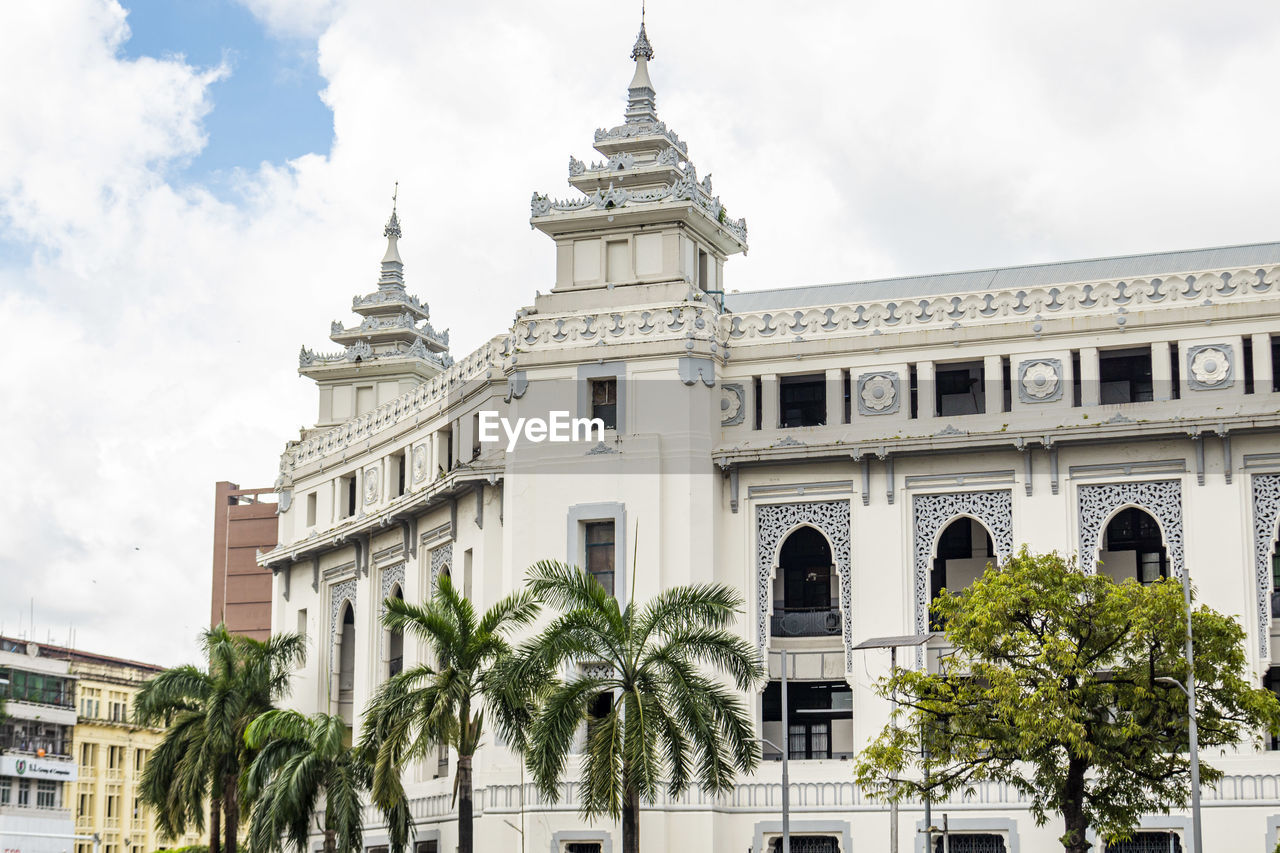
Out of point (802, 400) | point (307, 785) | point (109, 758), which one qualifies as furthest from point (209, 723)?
point (109, 758)

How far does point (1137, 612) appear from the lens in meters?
34.5

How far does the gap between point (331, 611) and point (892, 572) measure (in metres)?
23.5

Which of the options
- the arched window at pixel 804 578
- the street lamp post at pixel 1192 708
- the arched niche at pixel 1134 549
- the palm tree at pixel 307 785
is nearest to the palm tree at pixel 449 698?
the palm tree at pixel 307 785

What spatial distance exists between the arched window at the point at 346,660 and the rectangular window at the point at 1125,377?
2647 cm

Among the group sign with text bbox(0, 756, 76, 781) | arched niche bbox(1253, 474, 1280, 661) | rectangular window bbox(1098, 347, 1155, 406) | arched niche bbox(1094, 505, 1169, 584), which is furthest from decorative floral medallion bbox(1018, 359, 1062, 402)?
sign with text bbox(0, 756, 76, 781)

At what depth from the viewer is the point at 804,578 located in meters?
48.9

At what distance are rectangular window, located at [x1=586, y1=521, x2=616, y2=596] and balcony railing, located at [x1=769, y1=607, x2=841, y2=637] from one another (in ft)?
14.0

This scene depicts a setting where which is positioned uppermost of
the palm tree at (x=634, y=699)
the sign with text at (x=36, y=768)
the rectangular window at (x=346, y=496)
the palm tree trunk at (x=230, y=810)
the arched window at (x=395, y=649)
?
the rectangular window at (x=346, y=496)

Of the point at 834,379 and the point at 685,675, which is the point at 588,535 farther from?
the point at 685,675

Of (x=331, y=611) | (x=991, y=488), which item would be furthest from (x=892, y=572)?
(x=331, y=611)

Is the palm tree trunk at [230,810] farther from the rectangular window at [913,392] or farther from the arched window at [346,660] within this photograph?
the rectangular window at [913,392]

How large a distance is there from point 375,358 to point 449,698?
105 feet

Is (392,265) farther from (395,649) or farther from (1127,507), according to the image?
(1127,507)

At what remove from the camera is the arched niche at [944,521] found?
4550 centimetres
